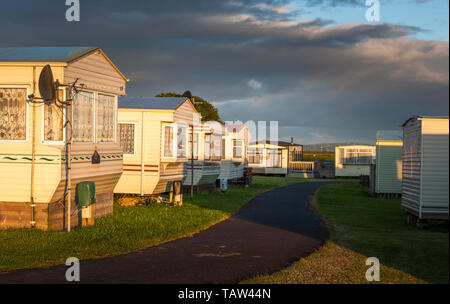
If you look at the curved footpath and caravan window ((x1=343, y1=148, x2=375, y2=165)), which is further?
caravan window ((x1=343, y1=148, x2=375, y2=165))

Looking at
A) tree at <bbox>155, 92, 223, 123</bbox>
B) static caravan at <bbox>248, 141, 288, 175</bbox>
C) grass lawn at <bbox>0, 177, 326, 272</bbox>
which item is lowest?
grass lawn at <bbox>0, 177, 326, 272</bbox>

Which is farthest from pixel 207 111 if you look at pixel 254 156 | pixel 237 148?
pixel 237 148

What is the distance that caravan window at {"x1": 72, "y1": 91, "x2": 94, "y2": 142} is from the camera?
41.4ft

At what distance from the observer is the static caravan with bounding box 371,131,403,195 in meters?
26.2

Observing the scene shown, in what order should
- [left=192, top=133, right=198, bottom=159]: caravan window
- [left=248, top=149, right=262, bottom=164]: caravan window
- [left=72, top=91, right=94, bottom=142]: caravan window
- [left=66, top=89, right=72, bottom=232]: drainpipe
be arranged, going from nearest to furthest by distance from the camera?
[left=66, top=89, right=72, bottom=232]: drainpipe → [left=72, top=91, right=94, bottom=142]: caravan window → [left=192, top=133, right=198, bottom=159]: caravan window → [left=248, top=149, right=262, bottom=164]: caravan window

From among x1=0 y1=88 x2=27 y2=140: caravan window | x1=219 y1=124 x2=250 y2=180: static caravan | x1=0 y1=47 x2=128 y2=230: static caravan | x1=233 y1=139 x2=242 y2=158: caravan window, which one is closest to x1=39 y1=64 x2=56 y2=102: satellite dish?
x1=0 y1=47 x2=128 y2=230: static caravan

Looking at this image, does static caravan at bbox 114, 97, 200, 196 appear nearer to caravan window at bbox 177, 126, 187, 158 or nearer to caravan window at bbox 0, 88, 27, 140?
caravan window at bbox 177, 126, 187, 158

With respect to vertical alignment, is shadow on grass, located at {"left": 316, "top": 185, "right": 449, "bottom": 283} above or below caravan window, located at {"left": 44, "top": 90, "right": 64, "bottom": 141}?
below

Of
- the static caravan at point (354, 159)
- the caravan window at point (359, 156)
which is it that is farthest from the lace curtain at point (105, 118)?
the caravan window at point (359, 156)

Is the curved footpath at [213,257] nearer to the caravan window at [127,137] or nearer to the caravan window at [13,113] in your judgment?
the caravan window at [13,113]

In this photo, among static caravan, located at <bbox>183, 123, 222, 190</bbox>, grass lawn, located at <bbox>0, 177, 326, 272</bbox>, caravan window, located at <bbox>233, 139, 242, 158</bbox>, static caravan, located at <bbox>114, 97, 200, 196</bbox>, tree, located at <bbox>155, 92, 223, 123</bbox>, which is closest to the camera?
grass lawn, located at <bbox>0, 177, 326, 272</bbox>

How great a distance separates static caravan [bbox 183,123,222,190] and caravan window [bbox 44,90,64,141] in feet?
31.9
